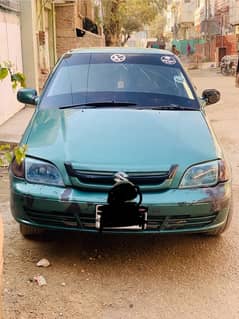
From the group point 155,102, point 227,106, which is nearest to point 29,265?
point 155,102

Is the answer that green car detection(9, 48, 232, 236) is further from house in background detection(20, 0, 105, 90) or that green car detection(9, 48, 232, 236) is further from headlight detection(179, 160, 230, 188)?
house in background detection(20, 0, 105, 90)

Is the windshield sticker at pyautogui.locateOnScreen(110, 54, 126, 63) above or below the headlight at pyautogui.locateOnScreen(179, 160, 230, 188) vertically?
above

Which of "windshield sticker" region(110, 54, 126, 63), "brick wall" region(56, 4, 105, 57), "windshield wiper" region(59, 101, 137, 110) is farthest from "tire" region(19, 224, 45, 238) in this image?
"brick wall" region(56, 4, 105, 57)

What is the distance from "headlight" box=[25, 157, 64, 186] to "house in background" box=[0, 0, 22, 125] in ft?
18.7

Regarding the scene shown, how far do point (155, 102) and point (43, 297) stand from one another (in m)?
2.22

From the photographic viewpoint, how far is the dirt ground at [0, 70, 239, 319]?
3184 mm

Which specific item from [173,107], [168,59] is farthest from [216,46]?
[173,107]

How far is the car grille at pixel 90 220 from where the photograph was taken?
3.47 m

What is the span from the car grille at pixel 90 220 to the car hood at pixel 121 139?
1.18 feet

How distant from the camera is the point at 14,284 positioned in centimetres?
347

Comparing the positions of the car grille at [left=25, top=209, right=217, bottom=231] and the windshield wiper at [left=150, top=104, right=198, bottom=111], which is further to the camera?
the windshield wiper at [left=150, top=104, right=198, bottom=111]

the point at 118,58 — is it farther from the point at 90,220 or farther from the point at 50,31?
the point at 50,31

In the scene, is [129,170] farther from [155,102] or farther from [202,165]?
[155,102]

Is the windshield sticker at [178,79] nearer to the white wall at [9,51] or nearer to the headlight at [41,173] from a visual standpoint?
the headlight at [41,173]
